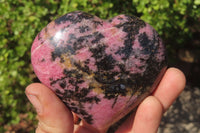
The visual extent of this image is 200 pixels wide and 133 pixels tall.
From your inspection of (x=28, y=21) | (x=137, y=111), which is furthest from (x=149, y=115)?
(x=28, y=21)

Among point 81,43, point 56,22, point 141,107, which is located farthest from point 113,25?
point 141,107

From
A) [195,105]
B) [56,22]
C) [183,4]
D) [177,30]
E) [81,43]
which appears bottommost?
[195,105]

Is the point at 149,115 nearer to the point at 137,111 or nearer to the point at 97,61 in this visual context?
the point at 137,111

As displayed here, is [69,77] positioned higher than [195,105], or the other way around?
[69,77]

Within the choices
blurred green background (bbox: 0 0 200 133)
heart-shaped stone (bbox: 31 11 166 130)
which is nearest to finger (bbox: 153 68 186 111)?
heart-shaped stone (bbox: 31 11 166 130)

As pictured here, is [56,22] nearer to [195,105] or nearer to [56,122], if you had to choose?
[56,122]

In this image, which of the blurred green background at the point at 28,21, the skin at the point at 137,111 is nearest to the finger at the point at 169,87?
the skin at the point at 137,111

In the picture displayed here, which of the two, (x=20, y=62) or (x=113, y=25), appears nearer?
(x=113, y=25)

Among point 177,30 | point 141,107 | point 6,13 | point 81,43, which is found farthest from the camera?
point 177,30

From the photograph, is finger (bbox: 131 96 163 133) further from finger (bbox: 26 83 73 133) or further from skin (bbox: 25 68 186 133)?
finger (bbox: 26 83 73 133)
